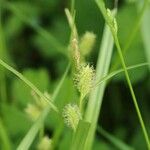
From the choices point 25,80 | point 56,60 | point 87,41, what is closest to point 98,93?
point 87,41

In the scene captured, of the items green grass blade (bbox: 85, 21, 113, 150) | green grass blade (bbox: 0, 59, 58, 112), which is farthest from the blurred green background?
green grass blade (bbox: 0, 59, 58, 112)

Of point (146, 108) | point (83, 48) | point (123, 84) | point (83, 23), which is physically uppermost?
point (83, 23)

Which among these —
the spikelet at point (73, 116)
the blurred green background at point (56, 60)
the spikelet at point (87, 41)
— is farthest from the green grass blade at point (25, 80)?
the blurred green background at point (56, 60)

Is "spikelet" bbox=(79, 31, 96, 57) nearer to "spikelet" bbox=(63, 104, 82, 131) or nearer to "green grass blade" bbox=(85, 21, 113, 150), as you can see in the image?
"green grass blade" bbox=(85, 21, 113, 150)

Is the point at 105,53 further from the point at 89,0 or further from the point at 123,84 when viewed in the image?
the point at 89,0

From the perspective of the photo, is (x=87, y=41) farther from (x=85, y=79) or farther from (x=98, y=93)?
(x=85, y=79)

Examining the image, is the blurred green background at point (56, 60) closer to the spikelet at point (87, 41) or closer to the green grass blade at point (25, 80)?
the spikelet at point (87, 41)

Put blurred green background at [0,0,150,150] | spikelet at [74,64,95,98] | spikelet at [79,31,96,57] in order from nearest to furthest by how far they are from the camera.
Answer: spikelet at [74,64,95,98] → spikelet at [79,31,96,57] → blurred green background at [0,0,150,150]

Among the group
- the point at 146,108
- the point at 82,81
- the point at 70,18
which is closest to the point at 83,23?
the point at 146,108
